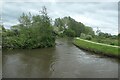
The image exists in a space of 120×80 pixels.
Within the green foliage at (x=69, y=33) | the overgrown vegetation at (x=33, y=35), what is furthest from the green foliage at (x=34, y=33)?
the green foliage at (x=69, y=33)

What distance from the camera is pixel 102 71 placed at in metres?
13.5

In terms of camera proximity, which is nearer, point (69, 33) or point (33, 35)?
point (33, 35)

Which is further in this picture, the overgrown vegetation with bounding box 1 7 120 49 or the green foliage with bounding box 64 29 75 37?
the green foliage with bounding box 64 29 75 37

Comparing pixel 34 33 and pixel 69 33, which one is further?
pixel 69 33

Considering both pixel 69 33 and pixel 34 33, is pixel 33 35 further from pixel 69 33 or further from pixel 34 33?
pixel 69 33

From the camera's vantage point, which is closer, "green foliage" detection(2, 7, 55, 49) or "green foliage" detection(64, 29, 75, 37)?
"green foliage" detection(2, 7, 55, 49)

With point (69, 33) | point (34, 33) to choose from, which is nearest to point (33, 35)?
point (34, 33)

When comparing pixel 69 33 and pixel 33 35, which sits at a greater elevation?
pixel 69 33

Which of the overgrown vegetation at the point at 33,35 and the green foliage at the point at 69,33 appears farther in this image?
the green foliage at the point at 69,33

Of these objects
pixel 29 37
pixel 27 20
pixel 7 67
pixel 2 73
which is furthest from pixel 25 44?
pixel 2 73

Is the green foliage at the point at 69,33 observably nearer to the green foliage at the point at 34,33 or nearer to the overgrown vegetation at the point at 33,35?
the overgrown vegetation at the point at 33,35

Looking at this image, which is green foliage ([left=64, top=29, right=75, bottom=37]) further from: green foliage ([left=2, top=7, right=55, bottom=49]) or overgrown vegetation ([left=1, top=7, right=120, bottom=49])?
green foliage ([left=2, top=7, right=55, bottom=49])

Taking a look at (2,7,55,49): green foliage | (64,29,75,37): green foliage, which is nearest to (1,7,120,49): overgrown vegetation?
Result: (2,7,55,49): green foliage

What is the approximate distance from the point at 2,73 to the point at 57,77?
417 cm
